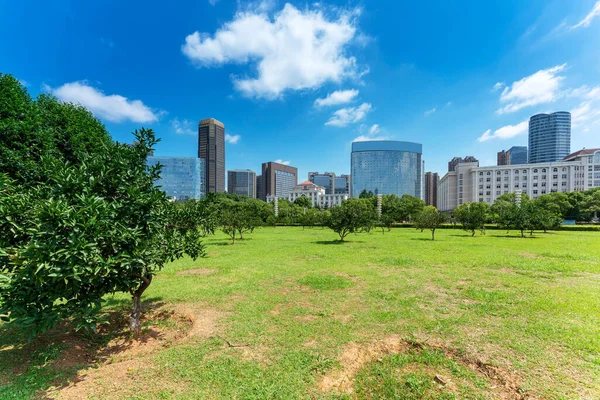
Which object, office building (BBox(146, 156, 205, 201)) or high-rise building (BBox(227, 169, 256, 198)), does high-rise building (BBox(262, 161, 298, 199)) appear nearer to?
high-rise building (BBox(227, 169, 256, 198))

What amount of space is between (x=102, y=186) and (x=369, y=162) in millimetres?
124197

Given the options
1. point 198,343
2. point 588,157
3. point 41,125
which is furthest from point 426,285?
point 588,157

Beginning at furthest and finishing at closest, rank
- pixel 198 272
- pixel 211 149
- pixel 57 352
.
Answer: pixel 211 149
pixel 198 272
pixel 57 352

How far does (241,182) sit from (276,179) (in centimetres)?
2592

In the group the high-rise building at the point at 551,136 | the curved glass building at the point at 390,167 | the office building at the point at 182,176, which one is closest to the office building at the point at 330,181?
the curved glass building at the point at 390,167

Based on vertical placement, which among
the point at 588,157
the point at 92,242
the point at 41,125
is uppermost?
the point at 588,157

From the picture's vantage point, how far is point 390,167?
11862 centimetres

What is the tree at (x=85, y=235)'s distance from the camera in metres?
3.32

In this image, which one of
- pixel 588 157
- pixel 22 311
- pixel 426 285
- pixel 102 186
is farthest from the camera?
pixel 588 157

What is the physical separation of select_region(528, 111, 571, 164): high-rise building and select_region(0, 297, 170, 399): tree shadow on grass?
166924 millimetres

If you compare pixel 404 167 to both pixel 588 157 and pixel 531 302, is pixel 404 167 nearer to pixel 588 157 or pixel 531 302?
pixel 588 157

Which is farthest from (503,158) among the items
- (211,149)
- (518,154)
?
(211,149)

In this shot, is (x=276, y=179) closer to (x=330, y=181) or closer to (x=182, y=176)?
(x=330, y=181)

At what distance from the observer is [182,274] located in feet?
35.5
